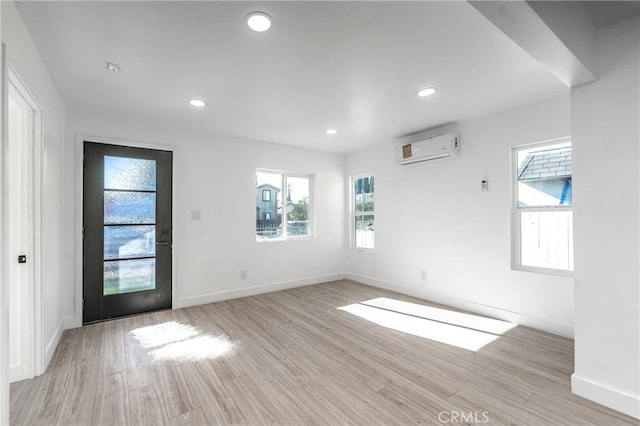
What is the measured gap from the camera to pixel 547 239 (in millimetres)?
3156

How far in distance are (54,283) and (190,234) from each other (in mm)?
1453

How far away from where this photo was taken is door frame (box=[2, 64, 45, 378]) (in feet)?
7.20

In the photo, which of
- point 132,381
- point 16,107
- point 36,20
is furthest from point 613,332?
point 16,107

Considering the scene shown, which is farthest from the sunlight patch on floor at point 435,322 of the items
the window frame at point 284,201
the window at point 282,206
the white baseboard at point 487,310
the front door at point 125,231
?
the front door at point 125,231

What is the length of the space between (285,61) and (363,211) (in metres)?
3.55

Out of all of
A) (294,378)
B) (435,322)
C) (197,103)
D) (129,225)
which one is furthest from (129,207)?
(435,322)

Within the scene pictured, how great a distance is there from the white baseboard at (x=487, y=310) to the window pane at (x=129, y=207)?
11.6ft

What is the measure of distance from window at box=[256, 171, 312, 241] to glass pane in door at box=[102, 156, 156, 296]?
4.93ft

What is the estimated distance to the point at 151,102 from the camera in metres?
3.04

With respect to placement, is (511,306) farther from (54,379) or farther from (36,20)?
(36,20)

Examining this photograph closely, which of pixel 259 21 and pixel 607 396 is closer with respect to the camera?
pixel 259 21

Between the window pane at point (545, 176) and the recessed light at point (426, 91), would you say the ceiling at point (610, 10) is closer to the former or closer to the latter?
the recessed light at point (426, 91)

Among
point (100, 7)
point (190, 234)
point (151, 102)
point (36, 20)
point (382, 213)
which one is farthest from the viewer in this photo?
point (382, 213)

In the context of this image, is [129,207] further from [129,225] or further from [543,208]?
[543,208]
